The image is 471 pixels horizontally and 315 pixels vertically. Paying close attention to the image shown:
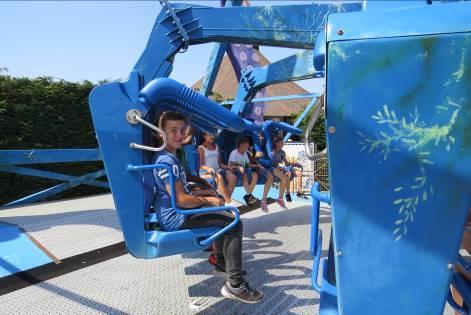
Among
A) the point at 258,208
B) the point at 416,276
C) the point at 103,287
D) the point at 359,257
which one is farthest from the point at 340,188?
the point at 258,208

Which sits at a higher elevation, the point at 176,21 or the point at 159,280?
the point at 176,21

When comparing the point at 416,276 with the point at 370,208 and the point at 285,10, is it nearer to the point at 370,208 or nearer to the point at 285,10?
the point at 370,208

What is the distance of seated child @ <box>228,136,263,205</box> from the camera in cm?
498

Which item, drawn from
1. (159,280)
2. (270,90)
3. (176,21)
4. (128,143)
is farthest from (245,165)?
(270,90)

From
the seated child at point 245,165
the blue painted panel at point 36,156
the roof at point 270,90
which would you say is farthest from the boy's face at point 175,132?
the roof at point 270,90

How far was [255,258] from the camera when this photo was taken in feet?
12.2

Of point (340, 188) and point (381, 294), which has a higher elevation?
point (340, 188)

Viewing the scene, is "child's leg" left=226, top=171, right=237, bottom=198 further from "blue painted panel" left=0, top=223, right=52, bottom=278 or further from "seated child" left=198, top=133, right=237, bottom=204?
"blue painted panel" left=0, top=223, right=52, bottom=278

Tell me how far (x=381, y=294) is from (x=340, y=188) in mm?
417

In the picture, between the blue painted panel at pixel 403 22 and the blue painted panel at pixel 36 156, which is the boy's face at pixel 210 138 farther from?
the blue painted panel at pixel 403 22

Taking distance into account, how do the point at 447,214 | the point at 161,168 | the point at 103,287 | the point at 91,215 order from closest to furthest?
1. the point at 447,214
2. the point at 161,168
3. the point at 103,287
4. the point at 91,215

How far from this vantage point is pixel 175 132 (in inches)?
102

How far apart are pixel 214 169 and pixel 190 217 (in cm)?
233

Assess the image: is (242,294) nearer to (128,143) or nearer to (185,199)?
(185,199)
